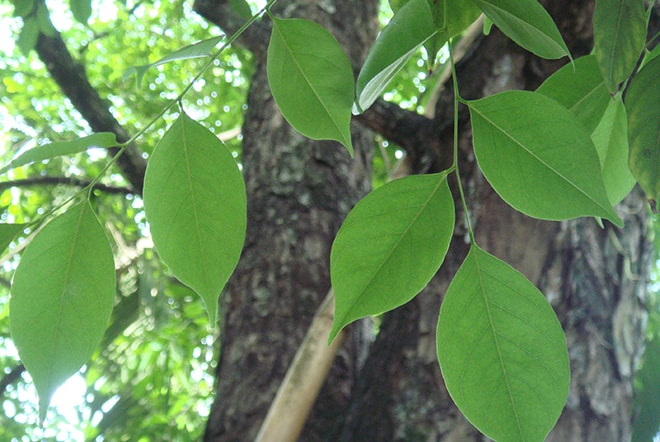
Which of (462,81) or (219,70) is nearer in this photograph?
(462,81)

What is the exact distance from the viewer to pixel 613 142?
1.33 ft

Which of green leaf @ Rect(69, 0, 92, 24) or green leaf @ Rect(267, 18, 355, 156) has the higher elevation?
green leaf @ Rect(69, 0, 92, 24)

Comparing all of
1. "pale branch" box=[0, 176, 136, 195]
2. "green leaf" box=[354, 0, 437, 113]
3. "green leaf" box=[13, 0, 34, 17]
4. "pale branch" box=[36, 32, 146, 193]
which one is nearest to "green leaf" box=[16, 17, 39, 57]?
"green leaf" box=[13, 0, 34, 17]

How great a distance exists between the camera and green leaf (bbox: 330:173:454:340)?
1.03 ft

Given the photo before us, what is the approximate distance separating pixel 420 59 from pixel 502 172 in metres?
2.51

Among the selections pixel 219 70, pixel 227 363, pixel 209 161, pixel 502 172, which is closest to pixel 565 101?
pixel 502 172

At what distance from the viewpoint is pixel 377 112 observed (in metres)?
0.91

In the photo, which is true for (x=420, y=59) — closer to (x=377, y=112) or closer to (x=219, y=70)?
(x=219, y=70)

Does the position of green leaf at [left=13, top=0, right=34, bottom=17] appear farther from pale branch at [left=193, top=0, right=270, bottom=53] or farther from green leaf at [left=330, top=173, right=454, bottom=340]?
green leaf at [left=330, top=173, right=454, bottom=340]

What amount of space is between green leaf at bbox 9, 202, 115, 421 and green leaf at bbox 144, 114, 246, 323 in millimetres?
33

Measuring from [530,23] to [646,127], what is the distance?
0.08m

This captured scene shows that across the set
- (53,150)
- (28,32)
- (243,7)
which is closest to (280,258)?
(28,32)

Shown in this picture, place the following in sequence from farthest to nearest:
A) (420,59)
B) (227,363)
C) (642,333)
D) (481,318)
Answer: (420,59) → (227,363) → (642,333) → (481,318)

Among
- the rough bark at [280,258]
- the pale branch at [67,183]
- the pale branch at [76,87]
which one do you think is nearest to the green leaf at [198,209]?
the rough bark at [280,258]
